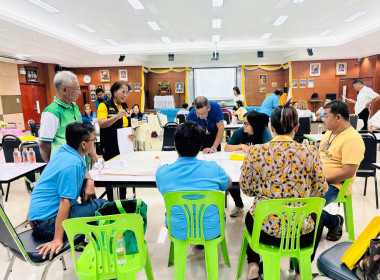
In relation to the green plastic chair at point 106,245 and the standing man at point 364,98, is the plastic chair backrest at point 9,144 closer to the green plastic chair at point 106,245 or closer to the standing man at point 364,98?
the green plastic chair at point 106,245

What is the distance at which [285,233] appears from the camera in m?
1.54

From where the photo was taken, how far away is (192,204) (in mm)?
1544

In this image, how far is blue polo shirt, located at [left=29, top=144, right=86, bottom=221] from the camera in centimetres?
162

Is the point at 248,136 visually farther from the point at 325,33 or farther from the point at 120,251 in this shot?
the point at 325,33

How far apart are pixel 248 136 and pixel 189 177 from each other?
147 centimetres

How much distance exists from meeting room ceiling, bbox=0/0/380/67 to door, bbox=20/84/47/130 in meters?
1.48

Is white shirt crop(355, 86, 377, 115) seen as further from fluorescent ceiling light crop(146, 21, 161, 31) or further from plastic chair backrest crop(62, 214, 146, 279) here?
plastic chair backrest crop(62, 214, 146, 279)

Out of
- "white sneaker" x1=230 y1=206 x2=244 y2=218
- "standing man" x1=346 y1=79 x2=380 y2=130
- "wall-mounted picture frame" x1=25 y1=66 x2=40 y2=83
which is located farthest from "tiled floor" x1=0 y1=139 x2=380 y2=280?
"wall-mounted picture frame" x1=25 y1=66 x2=40 y2=83

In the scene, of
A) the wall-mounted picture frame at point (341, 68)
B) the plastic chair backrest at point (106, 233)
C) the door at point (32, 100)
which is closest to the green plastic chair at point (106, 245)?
the plastic chair backrest at point (106, 233)

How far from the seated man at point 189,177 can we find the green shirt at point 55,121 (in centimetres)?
124

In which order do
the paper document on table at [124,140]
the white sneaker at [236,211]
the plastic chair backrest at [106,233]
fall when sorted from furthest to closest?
the white sneaker at [236,211] → the paper document on table at [124,140] → the plastic chair backrest at [106,233]

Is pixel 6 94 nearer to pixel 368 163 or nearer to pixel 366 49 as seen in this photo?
pixel 368 163

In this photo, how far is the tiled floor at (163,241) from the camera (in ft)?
6.75

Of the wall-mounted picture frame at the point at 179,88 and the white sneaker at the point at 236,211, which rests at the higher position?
the wall-mounted picture frame at the point at 179,88
